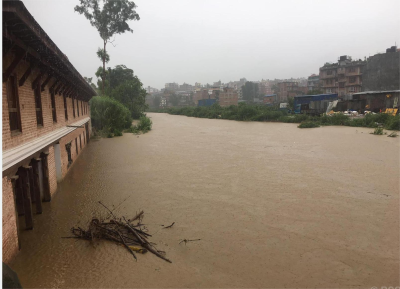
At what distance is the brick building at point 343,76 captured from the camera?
4934 cm

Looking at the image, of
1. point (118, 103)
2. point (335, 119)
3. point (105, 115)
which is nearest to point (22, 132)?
point (105, 115)

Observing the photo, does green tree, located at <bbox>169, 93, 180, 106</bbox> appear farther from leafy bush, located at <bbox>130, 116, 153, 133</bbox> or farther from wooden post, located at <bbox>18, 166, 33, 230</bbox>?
wooden post, located at <bbox>18, 166, 33, 230</bbox>

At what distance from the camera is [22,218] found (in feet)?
22.0

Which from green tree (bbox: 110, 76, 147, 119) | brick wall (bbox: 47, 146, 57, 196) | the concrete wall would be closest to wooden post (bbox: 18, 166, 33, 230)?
brick wall (bbox: 47, 146, 57, 196)

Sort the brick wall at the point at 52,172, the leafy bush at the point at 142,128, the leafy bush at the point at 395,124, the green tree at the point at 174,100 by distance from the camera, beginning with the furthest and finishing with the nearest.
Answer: the green tree at the point at 174,100 → the leafy bush at the point at 142,128 → the leafy bush at the point at 395,124 → the brick wall at the point at 52,172

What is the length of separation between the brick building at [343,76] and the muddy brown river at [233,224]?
40.7 m

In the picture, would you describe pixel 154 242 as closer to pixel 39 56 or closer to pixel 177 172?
pixel 39 56

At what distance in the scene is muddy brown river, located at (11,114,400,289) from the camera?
16.3 ft

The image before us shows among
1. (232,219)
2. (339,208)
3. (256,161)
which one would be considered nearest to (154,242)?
(232,219)

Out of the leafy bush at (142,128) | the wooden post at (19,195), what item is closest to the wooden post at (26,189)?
the wooden post at (19,195)

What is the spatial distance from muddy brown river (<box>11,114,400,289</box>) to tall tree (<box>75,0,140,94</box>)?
20.9 metres

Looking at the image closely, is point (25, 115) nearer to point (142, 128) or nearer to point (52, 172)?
point (52, 172)

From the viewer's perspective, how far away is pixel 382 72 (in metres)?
41.4

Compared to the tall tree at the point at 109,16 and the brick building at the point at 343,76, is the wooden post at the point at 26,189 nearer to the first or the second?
the tall tree at the point at 109,16
